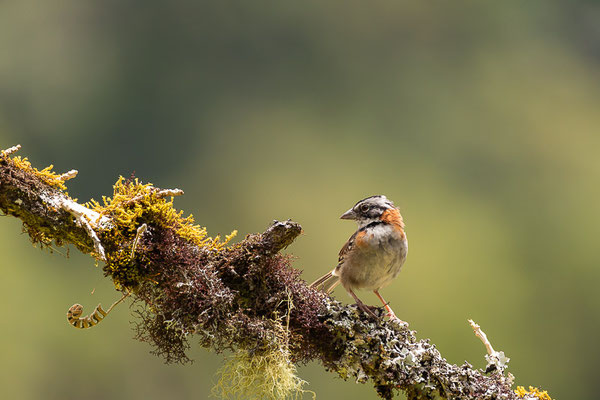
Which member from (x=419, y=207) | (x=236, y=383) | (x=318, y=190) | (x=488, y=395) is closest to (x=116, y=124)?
(x=318, y=190)

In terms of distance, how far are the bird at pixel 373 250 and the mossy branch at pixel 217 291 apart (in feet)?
1.27

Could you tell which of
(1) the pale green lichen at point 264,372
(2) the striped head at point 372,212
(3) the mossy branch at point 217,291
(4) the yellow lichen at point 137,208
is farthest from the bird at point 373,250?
(4) the yellow lichen at point 137,208

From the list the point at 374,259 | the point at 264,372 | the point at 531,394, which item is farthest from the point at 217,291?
the point at 531,394

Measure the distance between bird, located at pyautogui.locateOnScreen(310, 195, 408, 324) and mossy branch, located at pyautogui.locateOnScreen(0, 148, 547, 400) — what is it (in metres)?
0.39

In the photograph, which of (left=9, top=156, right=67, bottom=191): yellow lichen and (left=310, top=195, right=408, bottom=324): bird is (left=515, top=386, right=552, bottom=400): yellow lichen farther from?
(left=9, top=156, right=67, bottom=191): yellow lichen

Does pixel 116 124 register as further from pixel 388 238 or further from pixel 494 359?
pixel 494 359

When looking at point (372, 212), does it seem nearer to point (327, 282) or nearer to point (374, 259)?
point (374, 259)

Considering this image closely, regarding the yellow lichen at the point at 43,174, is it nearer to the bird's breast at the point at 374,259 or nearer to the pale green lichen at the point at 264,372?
the pale green lichen at the point at 264,372

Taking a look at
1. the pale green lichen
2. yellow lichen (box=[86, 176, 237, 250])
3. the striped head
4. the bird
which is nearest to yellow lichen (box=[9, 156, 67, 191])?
yellow lichen (box=[86, 176, 237, 250])

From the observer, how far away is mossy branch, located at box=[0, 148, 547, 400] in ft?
6.86

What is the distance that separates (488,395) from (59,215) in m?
1.86

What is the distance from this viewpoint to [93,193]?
5.60 metres

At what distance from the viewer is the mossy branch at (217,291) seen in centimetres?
209

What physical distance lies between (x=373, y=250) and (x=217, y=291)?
0.89m
